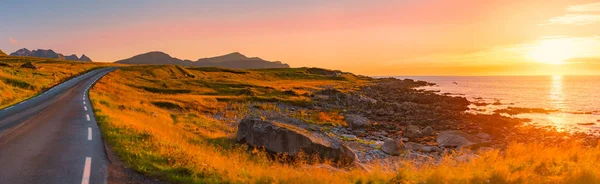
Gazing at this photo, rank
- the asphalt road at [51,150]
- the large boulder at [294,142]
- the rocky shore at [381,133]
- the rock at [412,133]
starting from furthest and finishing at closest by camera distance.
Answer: the rock at [412,133] → the rocky shore at [381,133] → the large boulder at [294,142] → the asphalt road at [51,150]

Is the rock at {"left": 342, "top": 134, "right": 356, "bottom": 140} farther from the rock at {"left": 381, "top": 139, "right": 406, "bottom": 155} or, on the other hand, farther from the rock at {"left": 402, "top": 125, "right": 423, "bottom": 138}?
the rock at {"left": 402, "top": 125, "right": 423, "bottom": 138}

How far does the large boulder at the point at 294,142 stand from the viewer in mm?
20125

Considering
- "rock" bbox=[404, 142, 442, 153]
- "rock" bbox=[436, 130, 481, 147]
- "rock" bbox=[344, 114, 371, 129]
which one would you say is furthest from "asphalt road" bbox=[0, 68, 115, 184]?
"rock" bbox=[436, 130, 481, 147]

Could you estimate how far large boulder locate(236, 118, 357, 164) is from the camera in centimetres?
2012

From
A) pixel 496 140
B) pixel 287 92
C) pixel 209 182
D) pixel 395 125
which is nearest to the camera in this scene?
pixel 209 182

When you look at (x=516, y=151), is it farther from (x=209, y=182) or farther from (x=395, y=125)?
(x=395, y=125)

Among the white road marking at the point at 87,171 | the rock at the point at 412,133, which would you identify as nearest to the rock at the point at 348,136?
the rock at the point at 412,133

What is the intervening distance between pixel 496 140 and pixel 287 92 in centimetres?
4219

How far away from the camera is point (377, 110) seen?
177 ft

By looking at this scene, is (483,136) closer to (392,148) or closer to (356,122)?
(356,122)

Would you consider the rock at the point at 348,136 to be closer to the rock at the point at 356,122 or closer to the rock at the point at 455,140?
the rock at the point at 356,122

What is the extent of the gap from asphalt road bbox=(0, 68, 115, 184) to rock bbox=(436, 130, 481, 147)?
27403mm

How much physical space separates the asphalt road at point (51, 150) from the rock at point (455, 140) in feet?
89.9

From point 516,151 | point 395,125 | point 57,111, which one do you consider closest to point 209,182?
point 516,151
